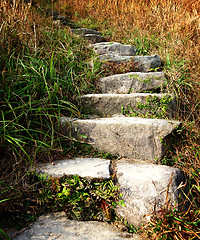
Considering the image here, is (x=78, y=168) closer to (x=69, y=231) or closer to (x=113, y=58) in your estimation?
(x=69, y=231)

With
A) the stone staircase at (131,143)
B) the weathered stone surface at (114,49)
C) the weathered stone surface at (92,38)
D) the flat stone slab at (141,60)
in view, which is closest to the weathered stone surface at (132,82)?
the stone staircase at (131,143)

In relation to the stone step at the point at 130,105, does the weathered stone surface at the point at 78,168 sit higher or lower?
lower

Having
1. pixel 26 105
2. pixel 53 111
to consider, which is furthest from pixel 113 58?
pixel 26 105

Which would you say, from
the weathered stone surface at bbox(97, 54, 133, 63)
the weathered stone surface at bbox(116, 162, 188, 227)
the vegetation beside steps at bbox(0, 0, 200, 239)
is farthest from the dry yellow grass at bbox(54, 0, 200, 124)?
the weathered stone surface at bbox(116, 162, 188, 227)

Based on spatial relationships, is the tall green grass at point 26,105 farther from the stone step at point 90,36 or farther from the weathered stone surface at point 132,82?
the stone step at point 90,36

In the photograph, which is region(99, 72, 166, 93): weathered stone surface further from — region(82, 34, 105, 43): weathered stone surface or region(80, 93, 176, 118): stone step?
region(82, 34, 105, 43): weathered stone surface

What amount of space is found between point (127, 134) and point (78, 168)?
21.5 inches

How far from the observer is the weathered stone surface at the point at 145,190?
1.31 m

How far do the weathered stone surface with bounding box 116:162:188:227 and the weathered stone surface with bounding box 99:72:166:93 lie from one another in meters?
1.22

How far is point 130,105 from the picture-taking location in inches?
87.0

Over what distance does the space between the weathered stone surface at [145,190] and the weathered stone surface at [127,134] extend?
0.23 metres

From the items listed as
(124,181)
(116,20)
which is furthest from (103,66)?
(116,20)

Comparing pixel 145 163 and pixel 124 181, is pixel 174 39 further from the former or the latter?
pixel 124 181

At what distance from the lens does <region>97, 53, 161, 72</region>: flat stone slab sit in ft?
9.66
